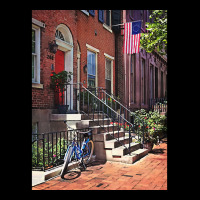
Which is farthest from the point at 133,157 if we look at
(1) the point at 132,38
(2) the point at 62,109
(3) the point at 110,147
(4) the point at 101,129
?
(1) the point at 132,38

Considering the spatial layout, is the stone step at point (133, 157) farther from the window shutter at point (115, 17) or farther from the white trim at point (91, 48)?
the window shutter at point (115, 17)

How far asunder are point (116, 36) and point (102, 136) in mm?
7405

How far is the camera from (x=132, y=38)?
32.6 ft

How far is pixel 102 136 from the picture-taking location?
713 centimetres

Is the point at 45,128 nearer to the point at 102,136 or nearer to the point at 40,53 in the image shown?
the point at 102,136

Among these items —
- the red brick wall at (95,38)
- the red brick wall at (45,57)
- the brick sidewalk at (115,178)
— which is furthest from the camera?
the red brick wall at (95,38)

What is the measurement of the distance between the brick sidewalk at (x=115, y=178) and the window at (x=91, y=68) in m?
4.47

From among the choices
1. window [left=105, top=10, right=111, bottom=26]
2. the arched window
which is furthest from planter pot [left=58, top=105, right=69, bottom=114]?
window [left=105, top=10, right=111, bottom=26]

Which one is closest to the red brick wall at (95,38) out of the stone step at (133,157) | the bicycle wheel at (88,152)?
the bicycle wheel at (88,152)

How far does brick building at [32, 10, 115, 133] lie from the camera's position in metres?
7.20

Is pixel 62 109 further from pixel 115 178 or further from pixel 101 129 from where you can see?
pixel 115 178

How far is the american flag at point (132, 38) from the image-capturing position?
32.0 ft

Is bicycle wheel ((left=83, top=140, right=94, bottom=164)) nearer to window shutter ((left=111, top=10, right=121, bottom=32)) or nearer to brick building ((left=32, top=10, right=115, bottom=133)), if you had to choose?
brick building ((left=32, top=10, right=115, bottom=133))
